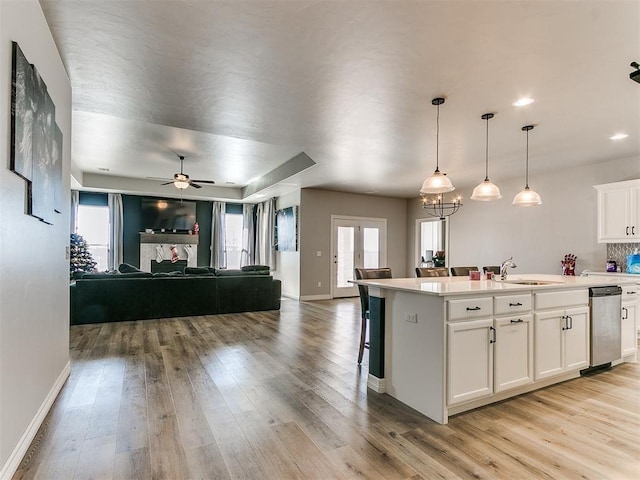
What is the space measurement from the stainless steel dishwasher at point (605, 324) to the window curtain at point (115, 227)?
987cm

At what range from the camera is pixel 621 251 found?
5180 millimetres

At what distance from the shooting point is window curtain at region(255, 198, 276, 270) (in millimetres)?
9516

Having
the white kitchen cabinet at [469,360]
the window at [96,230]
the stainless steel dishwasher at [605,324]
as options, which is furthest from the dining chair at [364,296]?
the window at [96,230]

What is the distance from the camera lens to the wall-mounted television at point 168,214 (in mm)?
9312

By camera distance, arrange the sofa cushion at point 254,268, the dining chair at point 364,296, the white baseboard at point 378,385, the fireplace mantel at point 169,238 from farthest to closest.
A: the fireplace mantel at point 169,238
the sofa cushion at point 254,268
the dining chair at point 364,296
the white baseboard at point 378,385

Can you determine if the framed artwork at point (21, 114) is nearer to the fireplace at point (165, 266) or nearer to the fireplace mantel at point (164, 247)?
the fireplace at point (165, 266)

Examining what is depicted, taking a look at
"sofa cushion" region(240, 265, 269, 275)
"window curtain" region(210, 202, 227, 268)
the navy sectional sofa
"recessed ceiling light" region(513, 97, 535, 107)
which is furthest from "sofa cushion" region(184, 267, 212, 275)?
"recessed ceiling light" region(513, 97, 535, 107)

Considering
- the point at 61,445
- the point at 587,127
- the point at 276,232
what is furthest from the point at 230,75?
the point at 276,232

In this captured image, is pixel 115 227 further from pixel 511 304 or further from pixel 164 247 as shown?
pixel 511 304

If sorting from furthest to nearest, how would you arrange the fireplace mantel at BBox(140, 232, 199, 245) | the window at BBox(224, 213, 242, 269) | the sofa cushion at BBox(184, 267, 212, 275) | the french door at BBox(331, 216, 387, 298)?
the window at BBox(224, 213, 242, 269) < the fireplace mantel at BBox(140, 232, 199, 245) < the french door at BBox(331, 216, 387, 298) < the sofa cushion at BBox(184, 267, 212, 275)

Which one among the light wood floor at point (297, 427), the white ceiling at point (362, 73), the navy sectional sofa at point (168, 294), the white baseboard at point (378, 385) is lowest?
the light wood floor at point (297, 427)

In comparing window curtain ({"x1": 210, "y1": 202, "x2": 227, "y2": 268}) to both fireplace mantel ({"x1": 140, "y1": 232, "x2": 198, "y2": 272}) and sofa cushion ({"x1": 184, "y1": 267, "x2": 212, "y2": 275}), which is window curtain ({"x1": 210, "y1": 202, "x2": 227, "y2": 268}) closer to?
fireplace mantel ({"x1": 140, "y1": 232, "x2": 198, "y2": 272})

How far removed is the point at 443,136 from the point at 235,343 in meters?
3.74

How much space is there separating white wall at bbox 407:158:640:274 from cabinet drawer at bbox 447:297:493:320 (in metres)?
4.21
